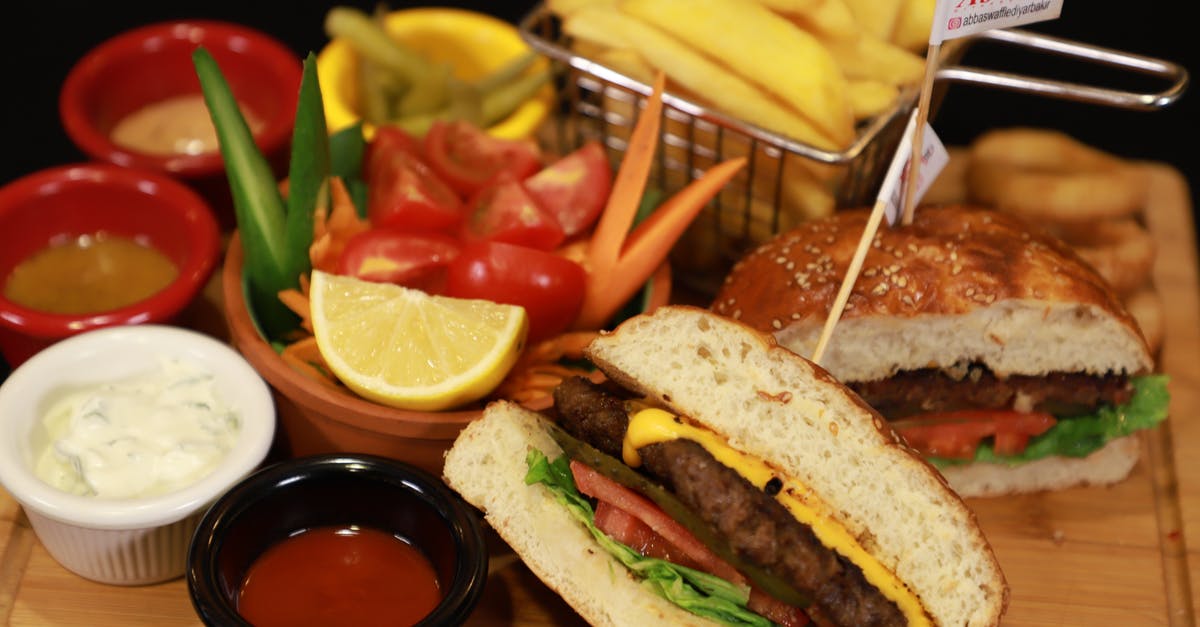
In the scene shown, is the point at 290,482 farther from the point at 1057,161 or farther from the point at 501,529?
the point at 1057,161

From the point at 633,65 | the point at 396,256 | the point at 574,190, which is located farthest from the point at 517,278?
the point at 633,65

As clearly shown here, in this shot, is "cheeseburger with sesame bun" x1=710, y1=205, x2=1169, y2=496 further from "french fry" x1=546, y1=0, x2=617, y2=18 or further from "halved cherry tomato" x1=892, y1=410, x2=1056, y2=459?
"french fry" x1=546, y1=0, x2=617, y2=18

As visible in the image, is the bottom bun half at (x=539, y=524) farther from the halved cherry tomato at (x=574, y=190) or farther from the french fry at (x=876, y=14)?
the french fry at (x=876, y=14)

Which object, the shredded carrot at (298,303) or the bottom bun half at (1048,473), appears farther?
the bottom bun half at (1048,473)

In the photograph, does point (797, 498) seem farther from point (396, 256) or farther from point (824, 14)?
point (824, 14)

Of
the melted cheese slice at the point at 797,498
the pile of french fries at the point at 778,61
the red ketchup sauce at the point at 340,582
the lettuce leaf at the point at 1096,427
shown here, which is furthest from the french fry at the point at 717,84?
the red ketchup sauce at the point at 340,582
